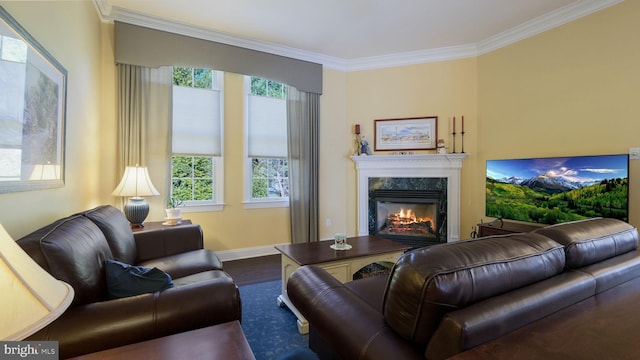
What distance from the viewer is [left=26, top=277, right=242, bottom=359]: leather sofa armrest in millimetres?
1000

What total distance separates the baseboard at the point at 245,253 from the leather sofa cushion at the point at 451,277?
9.73ft

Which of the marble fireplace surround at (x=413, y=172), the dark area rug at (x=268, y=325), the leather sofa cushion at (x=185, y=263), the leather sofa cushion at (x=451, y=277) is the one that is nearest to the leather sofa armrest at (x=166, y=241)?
the leather sofa cushion at (x=185, y=263)

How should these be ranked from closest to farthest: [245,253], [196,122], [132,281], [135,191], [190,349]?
[190,349] → [132,281] → [135,191] → [196,122] → [245,253]

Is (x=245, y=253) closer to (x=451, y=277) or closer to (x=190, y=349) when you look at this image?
(x=190, y=349)

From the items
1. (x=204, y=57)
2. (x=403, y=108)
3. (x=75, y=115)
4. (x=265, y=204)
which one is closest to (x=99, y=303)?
(x=75, y=115)

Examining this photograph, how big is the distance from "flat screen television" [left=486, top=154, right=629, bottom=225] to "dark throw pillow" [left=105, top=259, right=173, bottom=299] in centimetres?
352

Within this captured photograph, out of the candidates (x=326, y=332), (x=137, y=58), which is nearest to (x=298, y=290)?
(x=326, y=332)

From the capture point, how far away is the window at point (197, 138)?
3.40m

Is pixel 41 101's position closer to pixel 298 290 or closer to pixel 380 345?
pixel 298 290

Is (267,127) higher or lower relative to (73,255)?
higher

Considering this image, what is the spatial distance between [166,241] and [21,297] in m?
2.04

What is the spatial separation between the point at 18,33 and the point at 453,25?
12.6 feet

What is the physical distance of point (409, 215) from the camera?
4.10 metres

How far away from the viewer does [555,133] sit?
3.11 m
